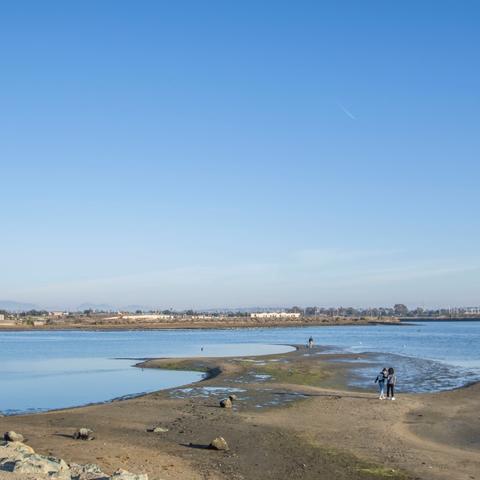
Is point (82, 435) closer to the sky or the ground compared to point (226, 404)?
closer to the sky

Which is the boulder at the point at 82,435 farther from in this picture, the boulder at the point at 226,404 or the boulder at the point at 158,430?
the boulder at the point at 226,404

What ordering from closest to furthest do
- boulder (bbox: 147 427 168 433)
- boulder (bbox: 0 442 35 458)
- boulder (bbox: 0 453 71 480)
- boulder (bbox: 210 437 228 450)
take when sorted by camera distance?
boulder (bbox: 0 453 71 480) → boulder (bbox: 0 442 35 458) → boulder (bbox: 210 437 228 450) → boulder (bbox: 147 427 168 433)

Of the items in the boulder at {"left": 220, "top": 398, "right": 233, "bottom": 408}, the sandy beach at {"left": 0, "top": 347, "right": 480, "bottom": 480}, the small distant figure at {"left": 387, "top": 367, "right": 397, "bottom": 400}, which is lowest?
the sandy beach at {"left": 0, "top": 347, "right": 480, "bottom": 480}

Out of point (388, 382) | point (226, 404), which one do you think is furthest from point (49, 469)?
point (388, 382)

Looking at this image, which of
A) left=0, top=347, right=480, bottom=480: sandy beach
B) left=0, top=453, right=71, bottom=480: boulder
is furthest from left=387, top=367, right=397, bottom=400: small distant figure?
left=0, top=453, right=71, bottom=480: boulder

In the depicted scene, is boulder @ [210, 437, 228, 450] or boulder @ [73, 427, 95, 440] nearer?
boulder @ [210, 437, 228, 450]

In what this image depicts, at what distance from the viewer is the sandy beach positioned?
19.3m

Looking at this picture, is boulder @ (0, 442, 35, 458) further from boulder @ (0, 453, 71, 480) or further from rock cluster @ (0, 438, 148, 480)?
boulder @ (0, 453, 71, 480)

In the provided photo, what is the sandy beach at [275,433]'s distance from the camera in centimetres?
1930

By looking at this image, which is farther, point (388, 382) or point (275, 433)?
point (388, 382)

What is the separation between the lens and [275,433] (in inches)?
976

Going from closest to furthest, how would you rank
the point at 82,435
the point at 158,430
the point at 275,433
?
1. the point at 82,435
2. the point at 275,433
3. the point at 158,430

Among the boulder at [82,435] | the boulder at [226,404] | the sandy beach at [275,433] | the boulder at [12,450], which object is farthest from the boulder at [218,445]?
the boulder at [226,404]

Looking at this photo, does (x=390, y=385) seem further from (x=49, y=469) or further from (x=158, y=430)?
(x=49, y=469)
